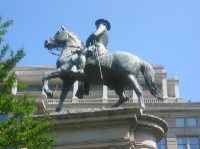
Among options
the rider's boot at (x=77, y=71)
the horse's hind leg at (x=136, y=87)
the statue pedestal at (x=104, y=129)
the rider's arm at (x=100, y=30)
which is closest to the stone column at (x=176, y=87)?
the rider's arm at (x=100, y=30)

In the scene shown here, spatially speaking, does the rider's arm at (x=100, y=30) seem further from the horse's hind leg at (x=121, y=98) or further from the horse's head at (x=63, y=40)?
the horse's hind leg at (x=121, y=98)

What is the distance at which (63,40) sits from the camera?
57.2 feet

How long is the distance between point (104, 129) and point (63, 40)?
416 centimetres

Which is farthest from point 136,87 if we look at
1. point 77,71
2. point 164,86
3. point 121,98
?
point 164,86

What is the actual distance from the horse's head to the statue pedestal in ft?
10.3

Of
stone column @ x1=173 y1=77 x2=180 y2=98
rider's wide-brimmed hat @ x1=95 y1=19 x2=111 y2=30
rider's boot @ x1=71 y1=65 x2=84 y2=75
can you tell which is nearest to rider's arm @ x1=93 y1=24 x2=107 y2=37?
rider's wide-brimmed hat @ x1=95 y1=19 x2=111 y2=30

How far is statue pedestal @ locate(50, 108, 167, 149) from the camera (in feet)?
47.3

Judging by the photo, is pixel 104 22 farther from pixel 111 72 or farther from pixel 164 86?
pixel 164 86

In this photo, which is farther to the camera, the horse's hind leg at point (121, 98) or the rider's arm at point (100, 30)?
the rider's arm at point (100, 30)

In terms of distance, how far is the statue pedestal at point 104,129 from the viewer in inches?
567

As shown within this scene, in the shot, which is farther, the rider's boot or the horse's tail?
the horse's tail

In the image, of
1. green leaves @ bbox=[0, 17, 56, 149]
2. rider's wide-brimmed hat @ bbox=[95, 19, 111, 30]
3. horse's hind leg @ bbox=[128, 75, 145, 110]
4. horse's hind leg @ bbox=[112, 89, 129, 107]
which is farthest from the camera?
rider's wide-brimmed hat @ bbox=[95, 19, 111, 30]

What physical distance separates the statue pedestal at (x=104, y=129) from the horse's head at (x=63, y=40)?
3151 mm

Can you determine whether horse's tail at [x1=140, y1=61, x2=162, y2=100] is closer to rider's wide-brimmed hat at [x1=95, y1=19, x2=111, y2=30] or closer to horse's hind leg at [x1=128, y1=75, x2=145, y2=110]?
horse's hind leg at [x1=128, y1=75, x2=145, y2=110]
